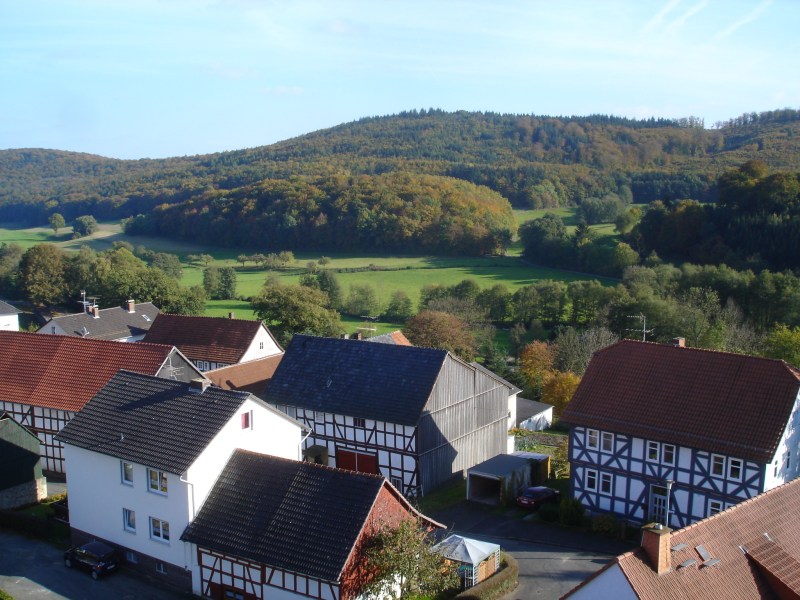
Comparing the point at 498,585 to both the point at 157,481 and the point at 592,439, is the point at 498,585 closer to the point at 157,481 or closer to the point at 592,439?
the point at 592,439

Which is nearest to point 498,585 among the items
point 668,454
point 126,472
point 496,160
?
point 668,454

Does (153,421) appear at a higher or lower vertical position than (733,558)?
higher

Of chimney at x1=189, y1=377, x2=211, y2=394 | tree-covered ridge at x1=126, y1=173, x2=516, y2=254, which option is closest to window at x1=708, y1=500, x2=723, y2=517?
chimney at x1=189, y1=377, x2=211, y2=394

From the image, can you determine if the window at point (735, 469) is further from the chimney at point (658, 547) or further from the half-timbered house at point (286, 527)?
the half-timbered house at point (286, 527)

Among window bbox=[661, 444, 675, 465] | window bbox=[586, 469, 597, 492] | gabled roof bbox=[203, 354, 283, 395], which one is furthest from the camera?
gabled roof bbox=[203, 354, 283, 395]

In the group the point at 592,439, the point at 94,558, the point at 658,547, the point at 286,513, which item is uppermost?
the point at 658,547

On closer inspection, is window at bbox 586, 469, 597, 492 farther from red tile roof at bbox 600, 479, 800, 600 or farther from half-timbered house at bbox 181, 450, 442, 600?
half-timbered house at bbox 181, 450, 442, 600

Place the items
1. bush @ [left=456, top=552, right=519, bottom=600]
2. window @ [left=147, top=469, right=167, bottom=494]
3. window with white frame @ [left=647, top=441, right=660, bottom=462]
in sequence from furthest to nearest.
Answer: window with white frame @ [left=647, top=441, right=660, bottom=462], window @ [left=147, top=469, right=167, bottom=494], bush @ [left=456, top=552, right=519, bottom=600]
